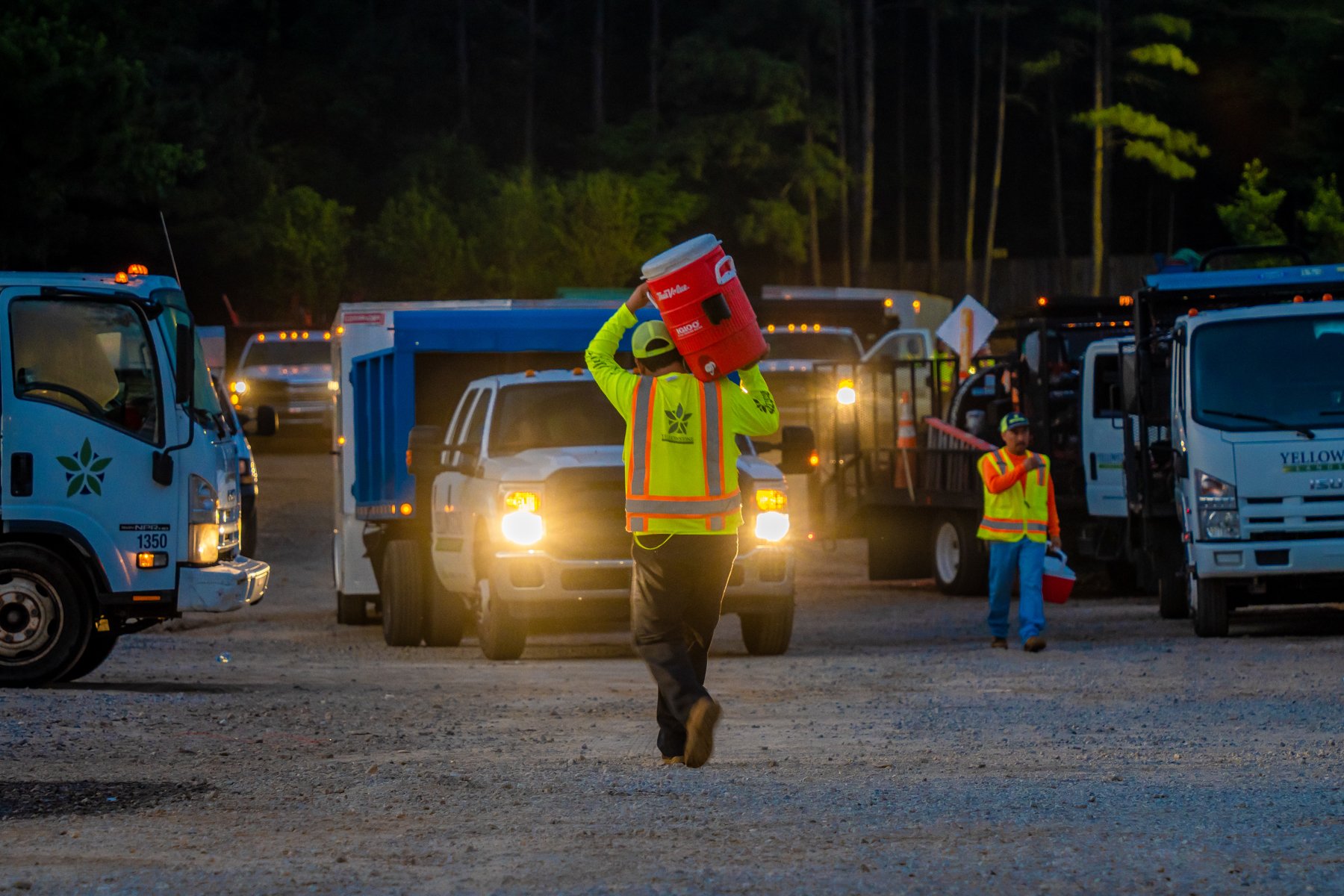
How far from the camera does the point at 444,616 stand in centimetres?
1703

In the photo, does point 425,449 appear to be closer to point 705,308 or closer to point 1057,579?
point 1057,579

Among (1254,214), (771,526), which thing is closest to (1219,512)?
(771,526)

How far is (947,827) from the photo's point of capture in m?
7.73

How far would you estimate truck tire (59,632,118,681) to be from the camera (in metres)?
13.0

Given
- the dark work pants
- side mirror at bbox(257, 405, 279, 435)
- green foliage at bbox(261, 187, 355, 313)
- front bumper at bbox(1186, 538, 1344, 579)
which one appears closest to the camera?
the dark work pants

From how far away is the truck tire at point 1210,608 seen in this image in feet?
52.3

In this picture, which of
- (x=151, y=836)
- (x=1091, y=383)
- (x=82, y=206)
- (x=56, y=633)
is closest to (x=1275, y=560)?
(x=1091, y=383)

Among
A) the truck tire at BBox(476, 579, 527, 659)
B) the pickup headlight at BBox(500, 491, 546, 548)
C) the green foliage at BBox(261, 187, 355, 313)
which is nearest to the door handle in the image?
the pickup headlight at BBox(500, 491, 546, 548)

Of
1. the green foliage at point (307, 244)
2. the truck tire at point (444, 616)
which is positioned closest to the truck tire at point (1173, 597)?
the truck tire at point (444, 616)

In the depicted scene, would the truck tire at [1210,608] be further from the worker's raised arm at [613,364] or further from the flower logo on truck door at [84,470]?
the flower logo on truck door at [84,470]

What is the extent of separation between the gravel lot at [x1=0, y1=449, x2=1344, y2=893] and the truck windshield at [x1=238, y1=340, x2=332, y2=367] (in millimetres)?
20602

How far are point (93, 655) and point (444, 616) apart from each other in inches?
165

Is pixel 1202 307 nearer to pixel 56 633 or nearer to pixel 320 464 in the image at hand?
pixel 56 633

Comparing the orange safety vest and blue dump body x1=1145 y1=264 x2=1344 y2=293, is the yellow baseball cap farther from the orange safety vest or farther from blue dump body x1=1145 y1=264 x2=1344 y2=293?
blue dump body x1=1145 y1=264 x2=1344 y2=293
